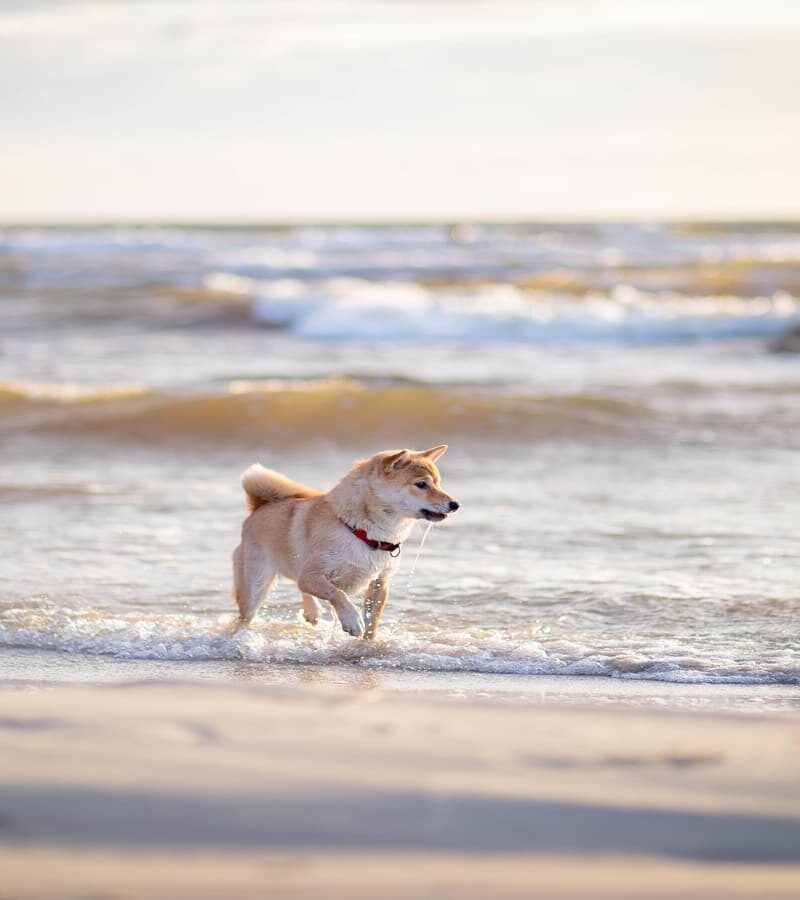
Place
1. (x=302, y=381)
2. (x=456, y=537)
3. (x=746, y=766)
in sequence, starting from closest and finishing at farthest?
(x=746, y=766)
(x=456, y=537)
(x=302, y=381)

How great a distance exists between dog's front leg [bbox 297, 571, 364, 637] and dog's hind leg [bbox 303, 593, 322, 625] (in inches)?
10.4

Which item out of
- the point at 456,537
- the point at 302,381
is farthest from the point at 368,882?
the point at 302,381

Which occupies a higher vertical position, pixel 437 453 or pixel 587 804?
pixel 437 453

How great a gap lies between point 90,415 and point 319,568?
6.99m

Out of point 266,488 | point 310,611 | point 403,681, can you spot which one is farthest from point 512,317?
point 403,681

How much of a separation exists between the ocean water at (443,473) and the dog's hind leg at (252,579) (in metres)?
0.12

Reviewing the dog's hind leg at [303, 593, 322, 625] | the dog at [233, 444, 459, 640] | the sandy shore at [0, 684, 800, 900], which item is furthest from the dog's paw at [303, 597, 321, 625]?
the sandy shore at [0, 684, 800, 900]

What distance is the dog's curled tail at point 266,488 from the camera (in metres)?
5.96

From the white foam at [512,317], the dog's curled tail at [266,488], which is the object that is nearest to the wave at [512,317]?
the white foam at [512,317]

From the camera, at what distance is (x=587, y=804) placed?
317cm

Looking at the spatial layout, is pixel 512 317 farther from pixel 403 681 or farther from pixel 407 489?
pixel 403 681

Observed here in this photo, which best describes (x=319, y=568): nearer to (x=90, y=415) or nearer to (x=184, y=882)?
(x=184, y=882)

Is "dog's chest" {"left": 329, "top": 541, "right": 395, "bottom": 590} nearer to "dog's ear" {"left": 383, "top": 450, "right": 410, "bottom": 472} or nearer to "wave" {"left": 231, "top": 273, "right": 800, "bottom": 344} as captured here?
"dog's ear" {"left": 383, "top": 450, "right": 410, "bottom": 472}

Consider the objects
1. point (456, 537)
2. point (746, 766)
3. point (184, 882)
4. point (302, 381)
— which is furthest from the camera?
point (302, 381)
